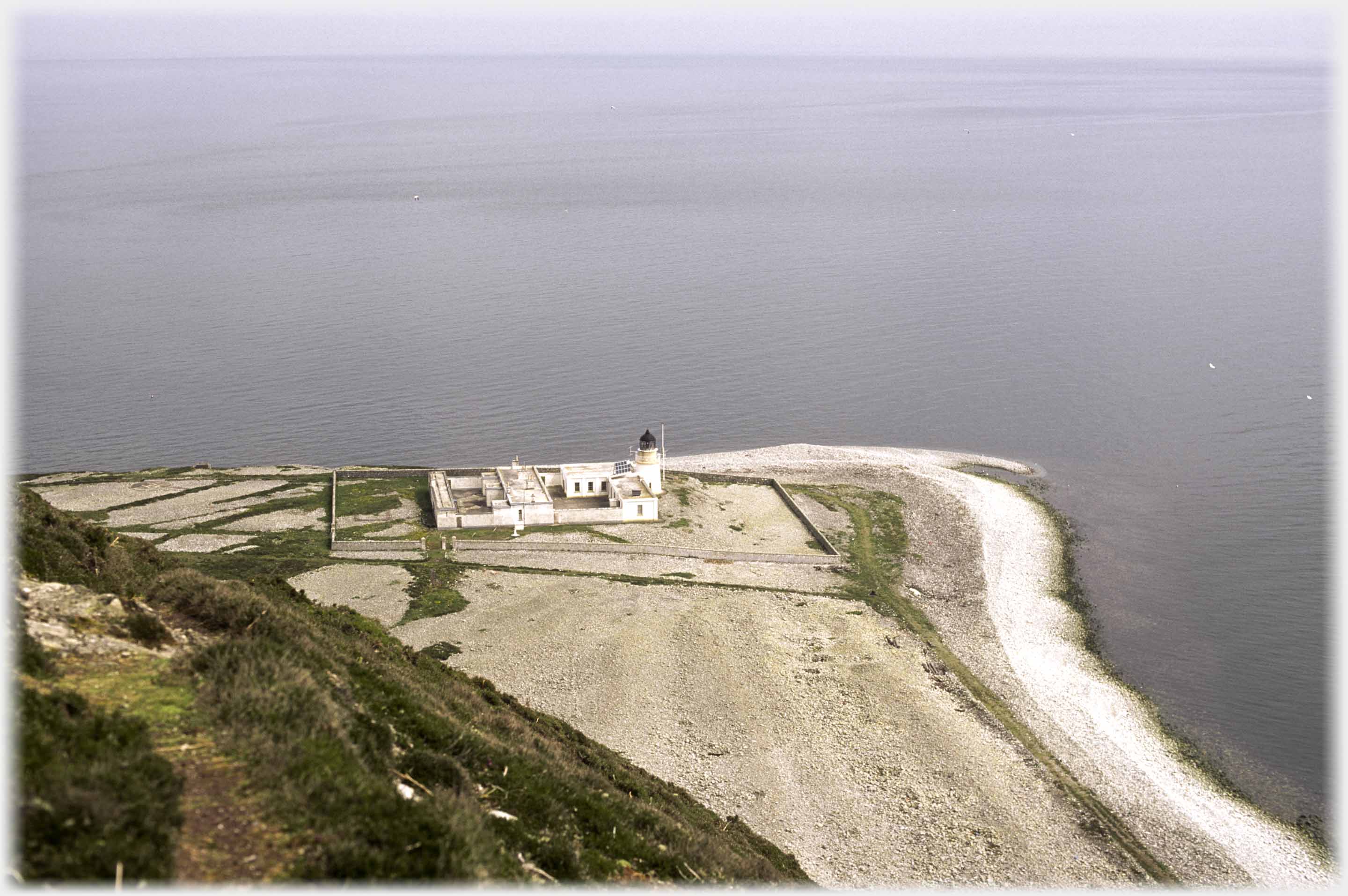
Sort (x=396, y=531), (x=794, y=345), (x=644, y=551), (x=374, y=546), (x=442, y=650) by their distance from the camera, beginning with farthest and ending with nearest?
(x=794, y=345) → (x=396, y=531) → (x=644, y=551) → (x=374, y=546) → (x=442, y=650)

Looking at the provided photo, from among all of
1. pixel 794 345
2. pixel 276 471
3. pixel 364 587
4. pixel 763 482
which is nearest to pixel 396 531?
pixel 364 587

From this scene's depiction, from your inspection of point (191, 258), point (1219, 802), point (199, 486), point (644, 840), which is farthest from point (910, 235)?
point (644, 840)

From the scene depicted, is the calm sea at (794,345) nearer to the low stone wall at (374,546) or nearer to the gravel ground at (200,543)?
the gravel ground at (200,543)

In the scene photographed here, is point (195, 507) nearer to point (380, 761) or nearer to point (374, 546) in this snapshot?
point (374, 546)

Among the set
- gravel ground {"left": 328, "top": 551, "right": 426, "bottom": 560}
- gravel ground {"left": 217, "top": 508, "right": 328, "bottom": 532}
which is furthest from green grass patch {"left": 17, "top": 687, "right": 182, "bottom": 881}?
gravel ground {"left": 217, "top": 508, "right": 328, "bottom": 532}

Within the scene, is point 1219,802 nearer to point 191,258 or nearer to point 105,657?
point 105,657
